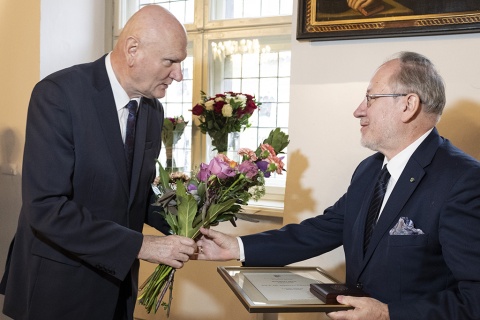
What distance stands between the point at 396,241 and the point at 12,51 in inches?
134

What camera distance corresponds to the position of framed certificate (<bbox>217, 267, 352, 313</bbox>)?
5.67 feet

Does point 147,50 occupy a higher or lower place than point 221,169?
higher

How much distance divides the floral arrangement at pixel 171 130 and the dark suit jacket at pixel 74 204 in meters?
1.67

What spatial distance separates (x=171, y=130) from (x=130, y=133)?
172 centimetres

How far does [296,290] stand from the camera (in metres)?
1.94

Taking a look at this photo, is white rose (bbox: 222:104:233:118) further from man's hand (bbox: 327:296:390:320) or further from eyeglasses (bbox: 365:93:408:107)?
man's hand (bbox: 327:296:390:320)

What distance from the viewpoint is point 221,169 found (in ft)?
6.98

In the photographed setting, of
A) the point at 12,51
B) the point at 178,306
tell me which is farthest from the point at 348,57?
the point at 12,51

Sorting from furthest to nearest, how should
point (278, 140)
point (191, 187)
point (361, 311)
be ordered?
1. point (278, 140)
2. point (191, 187)
3. point (361, 311)

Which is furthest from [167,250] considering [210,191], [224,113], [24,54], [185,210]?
[24,54]

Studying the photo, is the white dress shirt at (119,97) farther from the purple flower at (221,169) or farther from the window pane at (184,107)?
the window pane at (184,107)

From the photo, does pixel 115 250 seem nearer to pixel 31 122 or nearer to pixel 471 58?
pixel 31 122

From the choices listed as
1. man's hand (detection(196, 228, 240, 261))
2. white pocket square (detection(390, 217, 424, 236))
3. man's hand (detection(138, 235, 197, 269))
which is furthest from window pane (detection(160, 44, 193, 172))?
white pocket square (detection(390, 217, 424, 236))

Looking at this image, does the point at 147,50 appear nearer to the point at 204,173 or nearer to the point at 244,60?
the point at 204,173
